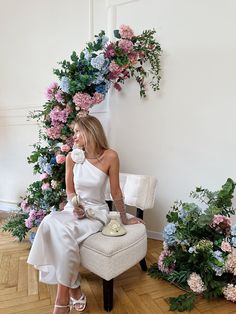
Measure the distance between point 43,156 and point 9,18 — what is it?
2.17 metres

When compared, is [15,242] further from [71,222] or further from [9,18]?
[9,18]

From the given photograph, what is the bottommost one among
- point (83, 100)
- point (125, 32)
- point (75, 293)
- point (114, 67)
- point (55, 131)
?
point (75, 293)

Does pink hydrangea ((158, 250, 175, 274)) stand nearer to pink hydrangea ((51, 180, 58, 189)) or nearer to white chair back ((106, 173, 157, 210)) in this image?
white chair back ((106, 173, 157, 210))

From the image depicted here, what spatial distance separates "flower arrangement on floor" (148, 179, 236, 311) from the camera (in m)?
1.83

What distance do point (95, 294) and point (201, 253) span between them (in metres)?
0.79

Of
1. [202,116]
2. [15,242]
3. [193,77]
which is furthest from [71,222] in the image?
[193,77]

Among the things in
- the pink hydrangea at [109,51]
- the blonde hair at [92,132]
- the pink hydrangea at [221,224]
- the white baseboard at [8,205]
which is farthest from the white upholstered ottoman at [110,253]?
the white baseboard at [8,205]

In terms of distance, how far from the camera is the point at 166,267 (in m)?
2.10

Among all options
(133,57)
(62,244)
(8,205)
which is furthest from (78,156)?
(8,205)

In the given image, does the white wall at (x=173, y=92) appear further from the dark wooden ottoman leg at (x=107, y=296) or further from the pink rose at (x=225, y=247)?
the dark wooden ottoman leg at (x=107, y=296)

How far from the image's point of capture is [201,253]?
1.90 metres

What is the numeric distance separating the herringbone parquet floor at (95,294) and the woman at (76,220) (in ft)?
0.51

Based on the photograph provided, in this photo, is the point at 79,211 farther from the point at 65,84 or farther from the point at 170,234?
the point at 65,84

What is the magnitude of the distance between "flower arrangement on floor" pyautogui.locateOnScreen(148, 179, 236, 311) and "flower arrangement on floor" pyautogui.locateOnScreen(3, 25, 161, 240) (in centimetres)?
109
